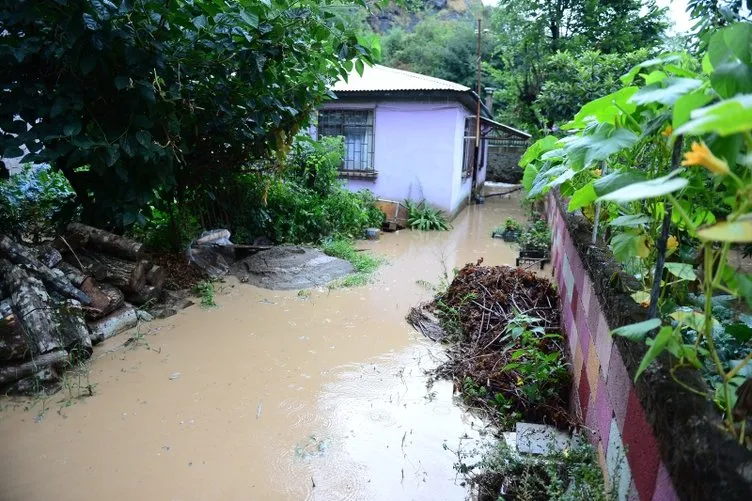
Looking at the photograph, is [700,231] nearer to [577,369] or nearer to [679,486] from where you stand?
[679,486]

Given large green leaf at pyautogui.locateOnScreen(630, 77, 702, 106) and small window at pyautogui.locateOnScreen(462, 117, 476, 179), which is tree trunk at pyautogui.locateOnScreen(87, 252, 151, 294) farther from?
small window at pyautogui.locateOnScreen(462, 117, 476, 179)

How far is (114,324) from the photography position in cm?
414

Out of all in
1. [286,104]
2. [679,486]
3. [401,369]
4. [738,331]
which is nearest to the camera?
[679,486]

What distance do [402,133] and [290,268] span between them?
5.33 metres

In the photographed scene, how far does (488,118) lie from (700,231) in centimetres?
1373

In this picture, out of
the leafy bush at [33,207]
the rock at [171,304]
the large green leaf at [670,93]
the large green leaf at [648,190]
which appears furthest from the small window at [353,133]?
the large green leaf at [648,190]

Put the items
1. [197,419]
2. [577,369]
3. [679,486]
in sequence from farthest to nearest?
[197,419], [577,369], [679,486]

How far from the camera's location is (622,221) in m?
1.60

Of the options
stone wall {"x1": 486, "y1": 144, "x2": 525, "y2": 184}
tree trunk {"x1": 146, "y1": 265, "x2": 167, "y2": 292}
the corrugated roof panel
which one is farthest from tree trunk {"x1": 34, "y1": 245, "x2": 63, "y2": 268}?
stone wall {"x1": 486, "y1": 144, "x2": 525, "y2": 184}

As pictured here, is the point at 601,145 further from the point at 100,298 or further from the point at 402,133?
the point at 402,133

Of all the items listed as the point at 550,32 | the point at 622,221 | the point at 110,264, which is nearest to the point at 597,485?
the point at 622,221

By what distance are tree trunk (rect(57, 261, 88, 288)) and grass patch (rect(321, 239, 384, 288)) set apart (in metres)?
2.61

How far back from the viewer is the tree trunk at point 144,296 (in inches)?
179

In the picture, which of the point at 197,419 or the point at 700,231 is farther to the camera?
the point at 197,419
